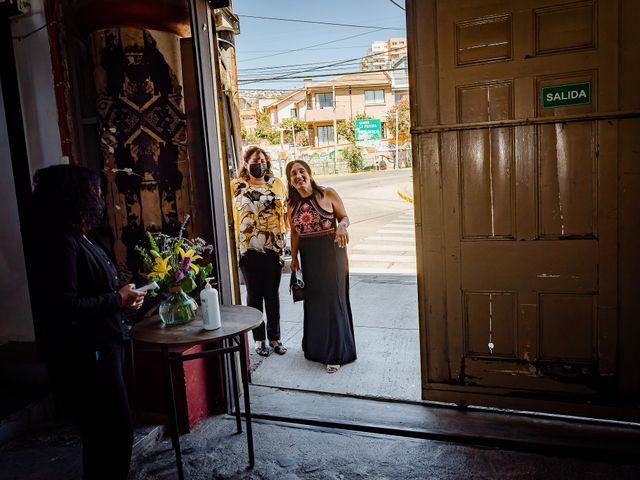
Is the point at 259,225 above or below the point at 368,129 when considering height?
below

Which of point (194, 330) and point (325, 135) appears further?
point (325, 135)

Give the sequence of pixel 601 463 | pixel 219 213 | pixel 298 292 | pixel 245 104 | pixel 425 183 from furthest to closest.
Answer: pixel 245 104 → pixel 298 292 → pixel 219 213 → pixel 425 183 → pixel 601 463

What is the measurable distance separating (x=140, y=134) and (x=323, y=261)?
1.73m

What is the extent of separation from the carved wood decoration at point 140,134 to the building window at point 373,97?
32.6 meters

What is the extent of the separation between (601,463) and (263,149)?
3.31 meters

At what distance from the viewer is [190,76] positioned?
3.06m

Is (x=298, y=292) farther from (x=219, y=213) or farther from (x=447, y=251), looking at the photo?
(x=447, y=251)

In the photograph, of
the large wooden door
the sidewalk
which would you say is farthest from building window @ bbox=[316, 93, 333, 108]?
the large wooden door

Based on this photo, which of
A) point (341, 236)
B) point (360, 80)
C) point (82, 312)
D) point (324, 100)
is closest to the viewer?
point (82, 312)

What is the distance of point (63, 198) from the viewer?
195cm

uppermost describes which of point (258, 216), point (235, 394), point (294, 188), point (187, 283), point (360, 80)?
point (360, 80)

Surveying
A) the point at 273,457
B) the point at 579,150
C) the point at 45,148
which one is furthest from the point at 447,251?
the point at 45,148

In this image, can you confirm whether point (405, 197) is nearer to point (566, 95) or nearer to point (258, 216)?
point (258, 216)

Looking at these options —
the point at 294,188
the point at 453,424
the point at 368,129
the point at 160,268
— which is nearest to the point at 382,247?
the point at 294,188
